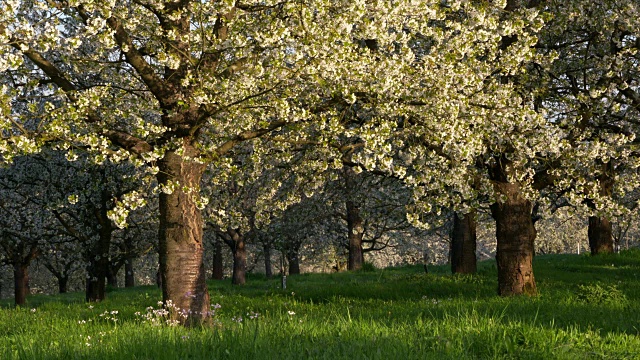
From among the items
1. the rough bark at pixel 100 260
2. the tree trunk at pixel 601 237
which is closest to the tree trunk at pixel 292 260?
the tree trunk at pixel 601 237

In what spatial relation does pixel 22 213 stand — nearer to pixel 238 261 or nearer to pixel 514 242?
pixel 238 261

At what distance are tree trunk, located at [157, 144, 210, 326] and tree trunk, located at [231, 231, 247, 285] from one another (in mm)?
24013

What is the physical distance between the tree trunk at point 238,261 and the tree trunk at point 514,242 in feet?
69.3

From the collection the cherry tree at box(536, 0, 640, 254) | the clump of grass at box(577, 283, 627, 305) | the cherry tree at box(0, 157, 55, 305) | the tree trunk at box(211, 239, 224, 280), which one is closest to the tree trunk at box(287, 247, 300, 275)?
the tree trunk at box(211, 239, 224, 280)

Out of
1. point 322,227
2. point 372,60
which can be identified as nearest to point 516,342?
point 372,60

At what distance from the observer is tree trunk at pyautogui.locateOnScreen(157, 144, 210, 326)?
12.5 metres

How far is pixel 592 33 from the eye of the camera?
17188 millimetres

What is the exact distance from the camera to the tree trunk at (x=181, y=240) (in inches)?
493

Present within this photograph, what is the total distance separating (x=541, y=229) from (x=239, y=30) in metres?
81.2

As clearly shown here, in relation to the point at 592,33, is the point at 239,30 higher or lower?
→ lower

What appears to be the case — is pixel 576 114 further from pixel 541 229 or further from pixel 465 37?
pixel 541 229

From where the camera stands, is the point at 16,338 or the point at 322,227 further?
the point at 322,227

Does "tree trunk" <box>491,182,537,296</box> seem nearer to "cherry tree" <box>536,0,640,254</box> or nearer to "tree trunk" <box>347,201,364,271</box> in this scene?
"cherry tree" <box>536,0,640,254</box>

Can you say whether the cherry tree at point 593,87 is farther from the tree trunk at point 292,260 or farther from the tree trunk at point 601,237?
the tree trunk at point 292,260
